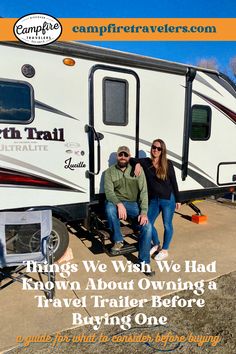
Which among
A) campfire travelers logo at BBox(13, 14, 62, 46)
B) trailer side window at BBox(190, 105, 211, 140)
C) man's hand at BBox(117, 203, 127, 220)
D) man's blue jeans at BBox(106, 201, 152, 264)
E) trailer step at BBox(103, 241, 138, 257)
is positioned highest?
campfire travelers logo at BBox(13, 14, 62, 46)

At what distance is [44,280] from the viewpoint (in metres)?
3.44

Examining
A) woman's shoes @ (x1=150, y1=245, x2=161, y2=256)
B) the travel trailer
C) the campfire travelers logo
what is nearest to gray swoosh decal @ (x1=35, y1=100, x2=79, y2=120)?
the travel trailer

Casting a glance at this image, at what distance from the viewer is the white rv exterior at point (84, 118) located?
341cm

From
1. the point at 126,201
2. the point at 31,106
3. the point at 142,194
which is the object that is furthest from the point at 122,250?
the point at 31,106

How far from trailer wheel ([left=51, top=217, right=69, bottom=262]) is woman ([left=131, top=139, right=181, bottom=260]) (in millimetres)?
1168

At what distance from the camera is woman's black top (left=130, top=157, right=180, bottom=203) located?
3885 millimetres

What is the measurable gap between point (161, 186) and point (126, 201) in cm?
50

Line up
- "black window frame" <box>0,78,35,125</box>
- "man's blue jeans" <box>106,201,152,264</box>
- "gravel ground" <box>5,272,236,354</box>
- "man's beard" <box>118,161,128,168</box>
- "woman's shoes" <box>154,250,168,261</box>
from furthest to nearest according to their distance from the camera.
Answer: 1. "woman's shoes" <box>154,250,168,261</box>
2. "man's beard" <box>118,161,128,168</box>
3. "man's blue jeans" <box>106,201,152,264</box>
4. "black window frame" <box>0,78,35,125</box>
5. "gravel ground" <box>5,272,236,354</box>

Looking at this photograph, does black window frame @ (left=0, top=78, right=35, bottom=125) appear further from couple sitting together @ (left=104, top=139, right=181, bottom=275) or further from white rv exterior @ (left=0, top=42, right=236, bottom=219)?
couple sitting together @ (left=104, top=139, right=181, bottom=275)

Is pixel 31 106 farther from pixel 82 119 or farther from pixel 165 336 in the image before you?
pixel 165 336

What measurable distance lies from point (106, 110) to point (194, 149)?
1.78m

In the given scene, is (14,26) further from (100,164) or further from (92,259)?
(92,259)

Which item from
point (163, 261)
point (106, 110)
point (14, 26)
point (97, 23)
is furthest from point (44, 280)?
point (97, 23)

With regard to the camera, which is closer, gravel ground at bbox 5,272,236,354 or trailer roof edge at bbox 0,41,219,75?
gravel ground at bbox 5,272,236,354
